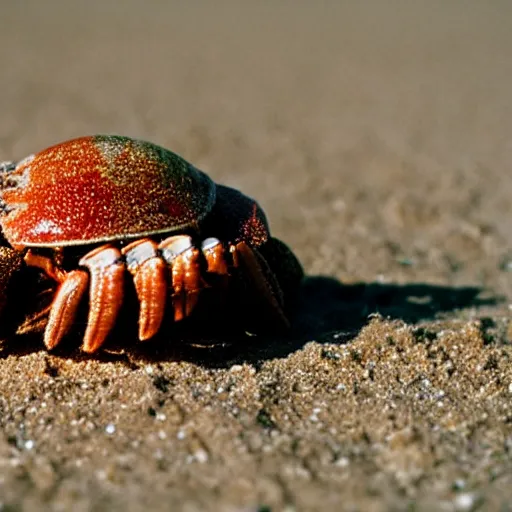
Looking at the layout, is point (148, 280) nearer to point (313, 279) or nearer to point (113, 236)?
point (113, 236)

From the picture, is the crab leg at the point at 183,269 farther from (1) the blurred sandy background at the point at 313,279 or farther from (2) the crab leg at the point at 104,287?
(1) the blurred sandy background at the point at 313,279

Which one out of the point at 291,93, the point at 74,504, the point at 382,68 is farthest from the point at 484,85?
the point at 74,504

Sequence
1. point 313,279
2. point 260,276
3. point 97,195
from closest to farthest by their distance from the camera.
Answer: point 97,195 → point 260,276 → point 313,279

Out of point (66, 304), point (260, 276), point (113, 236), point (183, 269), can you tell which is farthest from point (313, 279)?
point (66, 304)

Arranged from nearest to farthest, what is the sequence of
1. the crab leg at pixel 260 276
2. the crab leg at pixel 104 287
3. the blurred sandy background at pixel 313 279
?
the blurred sandy background at pixel 313 279, the crab leg at pixel 104 287, the crab leg at pixel 260 276

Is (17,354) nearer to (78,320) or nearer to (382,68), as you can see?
(78,320)

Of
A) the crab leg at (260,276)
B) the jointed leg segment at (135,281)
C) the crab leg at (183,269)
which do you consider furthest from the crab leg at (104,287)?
the crab leg at (260,276)

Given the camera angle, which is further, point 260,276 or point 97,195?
point 260,276
